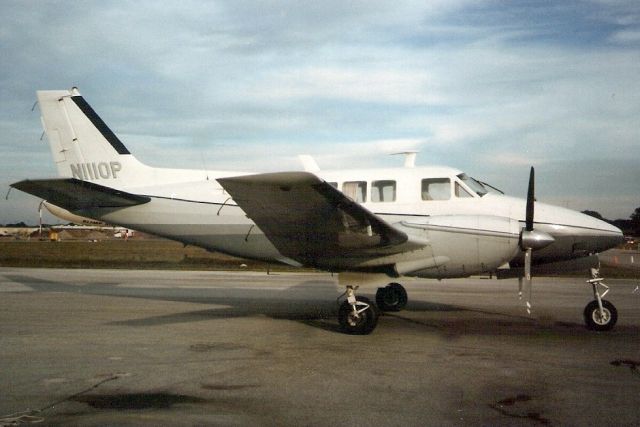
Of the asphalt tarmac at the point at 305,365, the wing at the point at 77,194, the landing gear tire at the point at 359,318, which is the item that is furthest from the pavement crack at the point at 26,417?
the wing at the point at 77,194

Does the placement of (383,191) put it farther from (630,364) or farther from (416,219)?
(630,364)

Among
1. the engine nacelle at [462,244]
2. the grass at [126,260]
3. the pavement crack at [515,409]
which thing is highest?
the engine nacelle at [462,244]

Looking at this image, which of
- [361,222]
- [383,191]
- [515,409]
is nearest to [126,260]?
[383,191]

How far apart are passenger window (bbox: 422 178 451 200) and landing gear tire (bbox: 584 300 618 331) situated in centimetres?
334

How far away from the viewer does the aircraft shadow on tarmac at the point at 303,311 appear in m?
10.6

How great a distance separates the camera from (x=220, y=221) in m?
11.6

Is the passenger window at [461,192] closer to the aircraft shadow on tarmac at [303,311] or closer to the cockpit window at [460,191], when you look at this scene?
the cockpit window at [460,191]

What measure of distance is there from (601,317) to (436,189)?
3.71 metres

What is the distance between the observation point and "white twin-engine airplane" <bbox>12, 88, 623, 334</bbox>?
30.1ft

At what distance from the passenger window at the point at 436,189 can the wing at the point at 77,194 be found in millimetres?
5826

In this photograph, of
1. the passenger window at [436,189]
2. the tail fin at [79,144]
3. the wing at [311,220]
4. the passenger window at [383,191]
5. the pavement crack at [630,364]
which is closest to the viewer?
the pavement crack at [630,364]

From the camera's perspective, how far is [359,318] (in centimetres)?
977

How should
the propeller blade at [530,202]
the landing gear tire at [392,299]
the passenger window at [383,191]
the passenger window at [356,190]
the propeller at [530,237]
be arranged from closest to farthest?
1. the propeller at [530,237]
2. the propeller blade at [530,202]
3. the passenger window at [383,191]
4. the passenger window at [356,190]
5. the landing gear tire at [392,299]

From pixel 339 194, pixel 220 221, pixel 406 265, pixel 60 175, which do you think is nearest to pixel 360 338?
pixel 406 265
